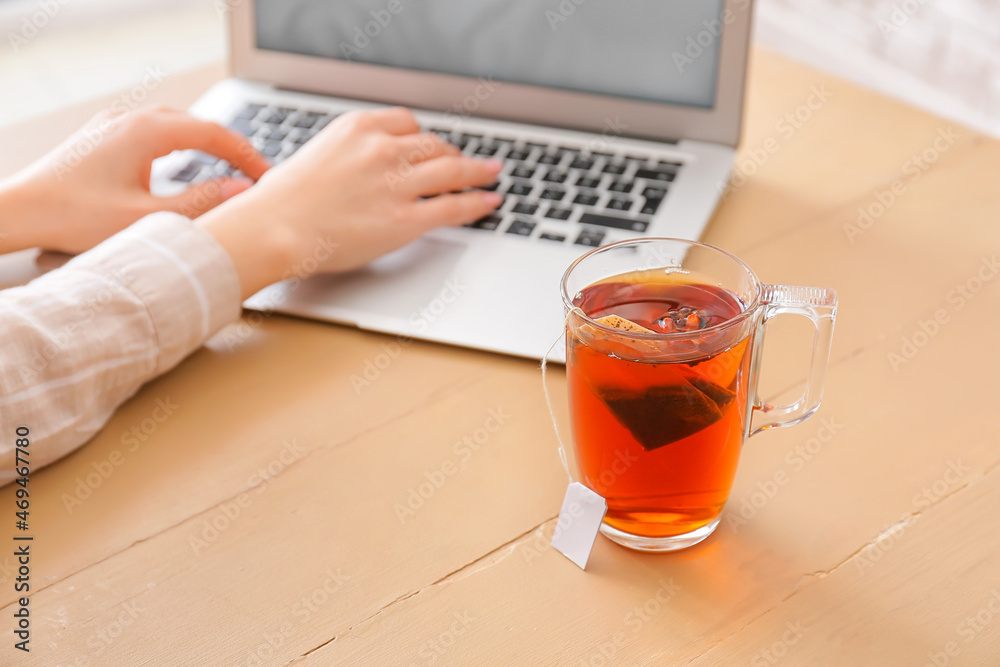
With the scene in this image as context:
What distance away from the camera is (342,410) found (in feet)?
2.12

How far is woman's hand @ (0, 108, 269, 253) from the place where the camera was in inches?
30.1

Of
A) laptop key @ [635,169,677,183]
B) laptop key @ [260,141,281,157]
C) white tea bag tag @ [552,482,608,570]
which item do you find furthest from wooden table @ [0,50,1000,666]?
laptop key @ [260,141,281,157]

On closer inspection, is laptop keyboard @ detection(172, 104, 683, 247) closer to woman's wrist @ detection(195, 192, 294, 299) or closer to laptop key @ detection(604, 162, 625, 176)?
laptop key @ detection(604, 162, 625, 176)

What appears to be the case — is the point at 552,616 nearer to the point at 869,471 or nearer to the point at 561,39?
the point at 869,471

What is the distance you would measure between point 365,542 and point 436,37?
1.88 feet

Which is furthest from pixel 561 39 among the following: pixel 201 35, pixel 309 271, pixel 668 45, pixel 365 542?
pixel 201 35

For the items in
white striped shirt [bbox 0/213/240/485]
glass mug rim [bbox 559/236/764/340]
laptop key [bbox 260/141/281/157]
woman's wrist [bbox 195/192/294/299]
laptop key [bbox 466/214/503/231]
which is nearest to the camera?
glass mug rim [bbox 559/236/764/340]

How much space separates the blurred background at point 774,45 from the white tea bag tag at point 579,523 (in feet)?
3.22

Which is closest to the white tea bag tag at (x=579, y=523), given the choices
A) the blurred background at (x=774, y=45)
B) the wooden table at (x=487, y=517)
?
the wooden table at (x=487, y=517)

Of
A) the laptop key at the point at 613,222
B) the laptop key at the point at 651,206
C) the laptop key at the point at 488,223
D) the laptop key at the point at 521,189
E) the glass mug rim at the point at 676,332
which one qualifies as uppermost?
the glass mug rim at the point at 676,332

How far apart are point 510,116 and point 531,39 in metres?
0.08

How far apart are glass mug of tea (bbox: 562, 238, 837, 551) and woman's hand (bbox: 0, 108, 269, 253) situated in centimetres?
43

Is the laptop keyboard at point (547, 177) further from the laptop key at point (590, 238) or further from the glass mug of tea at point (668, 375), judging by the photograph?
the glass mug of tea at point (668, 375)

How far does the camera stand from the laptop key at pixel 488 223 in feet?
2.65
